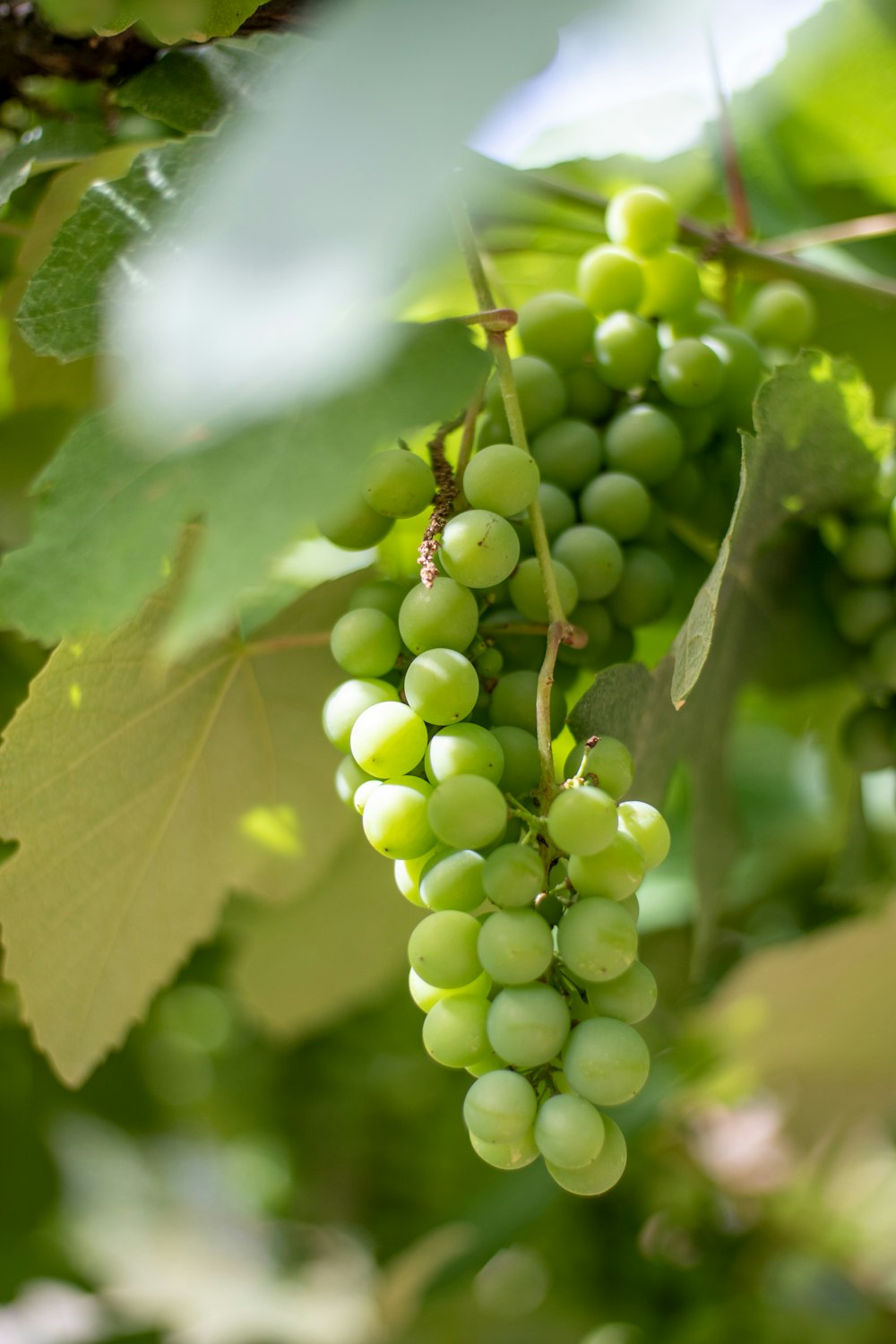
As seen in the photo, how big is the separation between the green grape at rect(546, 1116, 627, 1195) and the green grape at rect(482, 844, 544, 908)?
68 millimetres

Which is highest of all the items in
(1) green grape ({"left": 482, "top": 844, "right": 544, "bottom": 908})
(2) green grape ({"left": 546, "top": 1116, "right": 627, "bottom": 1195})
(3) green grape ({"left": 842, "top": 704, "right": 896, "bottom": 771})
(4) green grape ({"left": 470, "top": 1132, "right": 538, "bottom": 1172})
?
(1) green grape ({"left": 482, "top": 844, "right": 544, "bottom": 908})

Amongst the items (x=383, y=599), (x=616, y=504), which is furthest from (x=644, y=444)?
(x=383, y=599)

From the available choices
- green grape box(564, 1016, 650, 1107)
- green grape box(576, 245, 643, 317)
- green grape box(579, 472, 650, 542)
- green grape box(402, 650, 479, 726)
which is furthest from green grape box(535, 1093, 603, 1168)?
green grape box(576, 245, 643, 317)

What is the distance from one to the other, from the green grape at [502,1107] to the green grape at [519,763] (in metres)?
0.09

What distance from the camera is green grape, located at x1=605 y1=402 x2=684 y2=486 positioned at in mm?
434

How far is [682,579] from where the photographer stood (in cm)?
52

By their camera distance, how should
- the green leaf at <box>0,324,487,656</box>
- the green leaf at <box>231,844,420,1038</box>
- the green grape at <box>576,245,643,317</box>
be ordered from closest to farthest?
the green leaf at <box>0,324,487,656</box> < the green grape at <box>576,245,643,317</box> < the green leaf at <box>231,844,420,1038</box>

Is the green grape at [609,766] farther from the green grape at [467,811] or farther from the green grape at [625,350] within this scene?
the green grape at [625,350]

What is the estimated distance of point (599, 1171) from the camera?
30 cm

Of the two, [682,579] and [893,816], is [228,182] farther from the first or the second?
[893,816]

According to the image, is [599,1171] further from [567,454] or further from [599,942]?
[567,454]

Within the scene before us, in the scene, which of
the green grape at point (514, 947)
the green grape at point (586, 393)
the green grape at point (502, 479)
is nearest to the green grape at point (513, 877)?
the green grape at point (514, 947)

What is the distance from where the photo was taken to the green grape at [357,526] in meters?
0.36

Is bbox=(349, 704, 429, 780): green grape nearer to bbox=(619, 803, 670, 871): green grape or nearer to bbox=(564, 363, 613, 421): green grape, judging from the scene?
bbox=(619, 803, 670, 871): green grape
